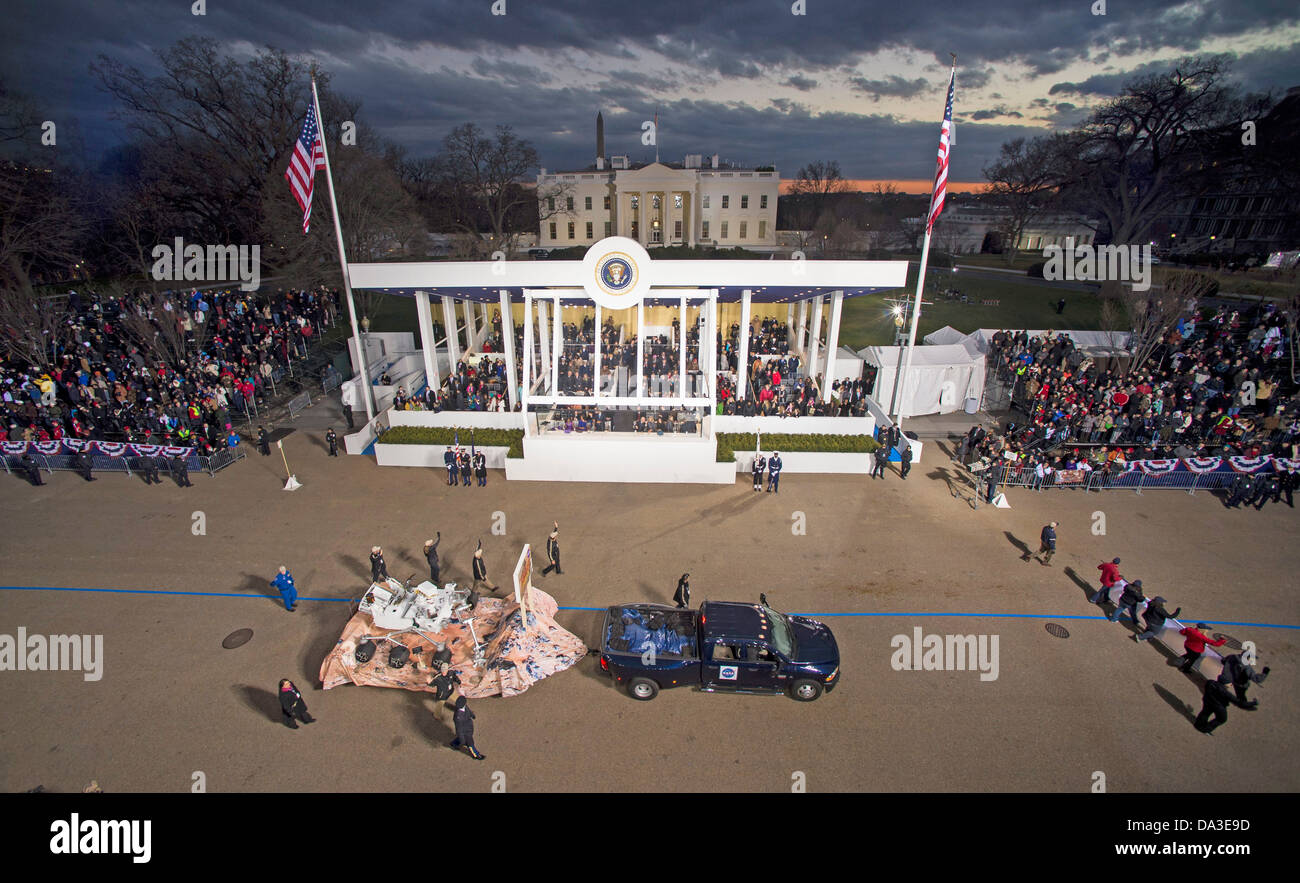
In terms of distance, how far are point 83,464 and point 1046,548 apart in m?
28.3

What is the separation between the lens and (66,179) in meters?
35.6

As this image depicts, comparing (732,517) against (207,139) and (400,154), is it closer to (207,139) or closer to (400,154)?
(207,139)

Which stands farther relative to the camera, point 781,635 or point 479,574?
point 479,574

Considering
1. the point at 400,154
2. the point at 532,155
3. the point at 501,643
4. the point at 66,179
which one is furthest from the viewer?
the point at 400,154

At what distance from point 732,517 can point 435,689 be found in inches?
347

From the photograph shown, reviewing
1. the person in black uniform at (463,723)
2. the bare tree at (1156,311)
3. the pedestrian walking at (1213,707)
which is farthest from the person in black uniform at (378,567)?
the bare tree at (1156,311)

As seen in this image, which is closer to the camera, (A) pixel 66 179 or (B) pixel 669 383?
(B) pixel 669 383

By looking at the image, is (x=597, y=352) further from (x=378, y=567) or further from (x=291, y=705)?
(x=291, y=705)

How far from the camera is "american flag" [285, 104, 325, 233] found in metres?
15.2

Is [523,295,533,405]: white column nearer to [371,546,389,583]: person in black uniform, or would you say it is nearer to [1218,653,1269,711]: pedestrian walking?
[371,546,389,583]: person in black uniform

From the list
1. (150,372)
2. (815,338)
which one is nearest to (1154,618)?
(815,338)

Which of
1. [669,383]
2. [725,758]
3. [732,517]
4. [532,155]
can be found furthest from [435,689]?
[532,155]

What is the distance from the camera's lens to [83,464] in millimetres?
17062

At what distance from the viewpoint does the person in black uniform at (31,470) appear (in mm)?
16578
